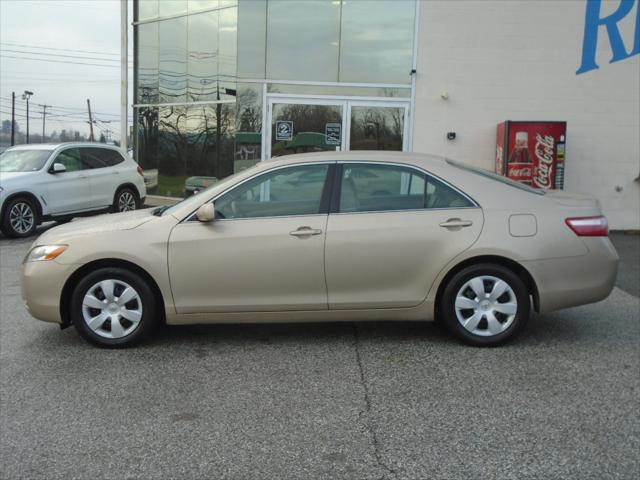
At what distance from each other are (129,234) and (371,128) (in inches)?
322

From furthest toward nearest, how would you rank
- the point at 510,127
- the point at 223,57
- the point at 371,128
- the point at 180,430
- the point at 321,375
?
the point at 223,57, the point at 371,128, the point at 510,127, the point at 321,375, the point at 180,430

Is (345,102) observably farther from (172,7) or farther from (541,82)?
(172,7)

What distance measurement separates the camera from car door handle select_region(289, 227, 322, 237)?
4871 millimetres

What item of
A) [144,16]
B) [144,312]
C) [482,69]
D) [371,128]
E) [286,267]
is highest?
[144,16]

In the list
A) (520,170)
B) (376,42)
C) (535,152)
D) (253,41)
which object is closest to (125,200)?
(253,41)

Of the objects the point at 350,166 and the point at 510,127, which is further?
the point at 510,127

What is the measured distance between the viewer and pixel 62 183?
39.3ft

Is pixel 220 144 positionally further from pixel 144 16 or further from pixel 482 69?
pixel 482 69

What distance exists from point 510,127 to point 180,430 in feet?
30.8

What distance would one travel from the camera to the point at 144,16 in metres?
16.7

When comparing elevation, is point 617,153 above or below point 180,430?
above

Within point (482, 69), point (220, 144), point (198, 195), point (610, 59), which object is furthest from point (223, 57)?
point (198, 195)

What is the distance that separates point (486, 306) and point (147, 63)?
46.6 ft

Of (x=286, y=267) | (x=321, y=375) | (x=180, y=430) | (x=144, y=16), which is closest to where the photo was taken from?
(x=180, y=430)
